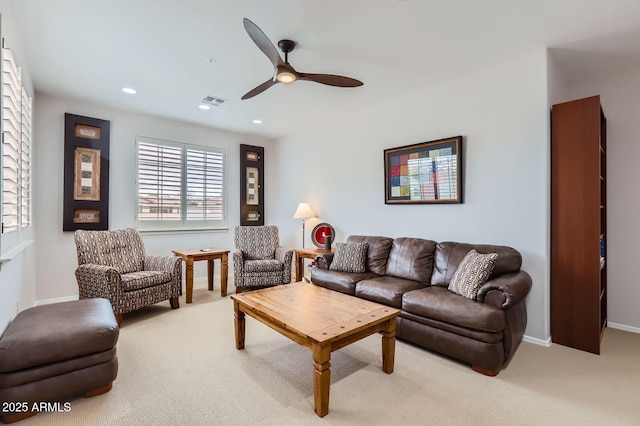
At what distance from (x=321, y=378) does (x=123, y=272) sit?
305 centimetres

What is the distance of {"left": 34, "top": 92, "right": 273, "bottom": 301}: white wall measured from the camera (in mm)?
3939

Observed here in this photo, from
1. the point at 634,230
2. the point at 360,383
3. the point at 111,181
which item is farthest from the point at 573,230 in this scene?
the point at 111,181

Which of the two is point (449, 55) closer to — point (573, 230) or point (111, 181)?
point (573, 230)

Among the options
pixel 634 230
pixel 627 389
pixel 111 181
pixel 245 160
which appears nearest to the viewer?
pixel 627 389

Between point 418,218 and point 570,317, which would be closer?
Answer: point 570,317

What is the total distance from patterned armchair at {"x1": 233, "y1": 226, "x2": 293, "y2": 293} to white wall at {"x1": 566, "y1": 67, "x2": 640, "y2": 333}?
12.1 feet

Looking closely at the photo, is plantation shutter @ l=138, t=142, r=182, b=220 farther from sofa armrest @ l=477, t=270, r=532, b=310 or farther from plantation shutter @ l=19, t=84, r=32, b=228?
sofa armrest @ l=477, t=270, r=532, b=310

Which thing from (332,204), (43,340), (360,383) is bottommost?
(360,383)

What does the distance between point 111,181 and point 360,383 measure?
4.25 metres

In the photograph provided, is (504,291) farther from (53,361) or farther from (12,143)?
(12,143)

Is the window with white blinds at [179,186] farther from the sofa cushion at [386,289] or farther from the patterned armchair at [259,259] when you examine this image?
the sofa cushion at [386,289]

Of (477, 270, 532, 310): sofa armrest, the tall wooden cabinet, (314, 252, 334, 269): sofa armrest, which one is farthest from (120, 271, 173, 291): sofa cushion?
the tall wooden cabinet

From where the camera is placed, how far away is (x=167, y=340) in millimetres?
2898

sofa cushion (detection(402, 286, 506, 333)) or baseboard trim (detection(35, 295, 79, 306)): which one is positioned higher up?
sofa cushion (detection(402, 286, 506, 333))
